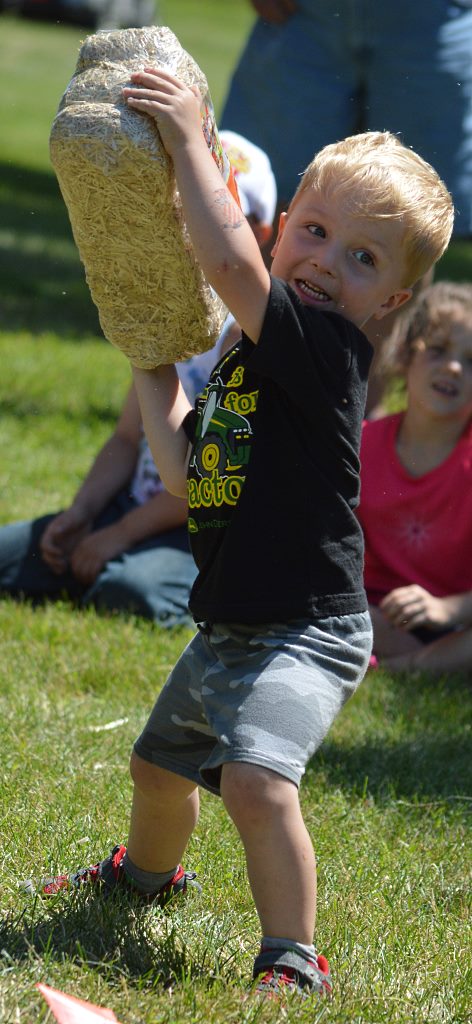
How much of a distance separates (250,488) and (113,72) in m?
0.78

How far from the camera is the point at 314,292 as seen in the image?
247 centimetres

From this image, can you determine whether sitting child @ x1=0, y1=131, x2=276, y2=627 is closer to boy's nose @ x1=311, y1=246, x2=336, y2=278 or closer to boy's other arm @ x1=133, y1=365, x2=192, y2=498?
boy's other arm @ x1=133, y1=365, x2=192, y2=498

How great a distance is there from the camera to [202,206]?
229 centimetres

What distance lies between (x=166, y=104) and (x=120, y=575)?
2.43 metres

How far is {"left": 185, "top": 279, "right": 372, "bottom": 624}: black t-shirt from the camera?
7.77 feet

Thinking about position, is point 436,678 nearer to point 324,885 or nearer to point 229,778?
point 324,885

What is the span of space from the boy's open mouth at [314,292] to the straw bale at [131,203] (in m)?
0.21

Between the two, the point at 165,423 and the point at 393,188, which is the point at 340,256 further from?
the point at 165,423

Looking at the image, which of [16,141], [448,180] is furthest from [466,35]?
[16,141]

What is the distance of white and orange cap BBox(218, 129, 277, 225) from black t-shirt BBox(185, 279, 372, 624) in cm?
201

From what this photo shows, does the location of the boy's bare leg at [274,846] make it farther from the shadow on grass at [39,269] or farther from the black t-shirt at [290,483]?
the shadow on grass at [39,269]

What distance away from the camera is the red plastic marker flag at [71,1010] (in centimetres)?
212

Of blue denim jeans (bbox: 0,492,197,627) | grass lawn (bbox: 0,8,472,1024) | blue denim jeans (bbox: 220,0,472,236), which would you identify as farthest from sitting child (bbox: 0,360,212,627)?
blue denim jeans (bbox: 220,0,472,236)

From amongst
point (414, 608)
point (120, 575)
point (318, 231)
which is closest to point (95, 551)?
point (120, 575)
